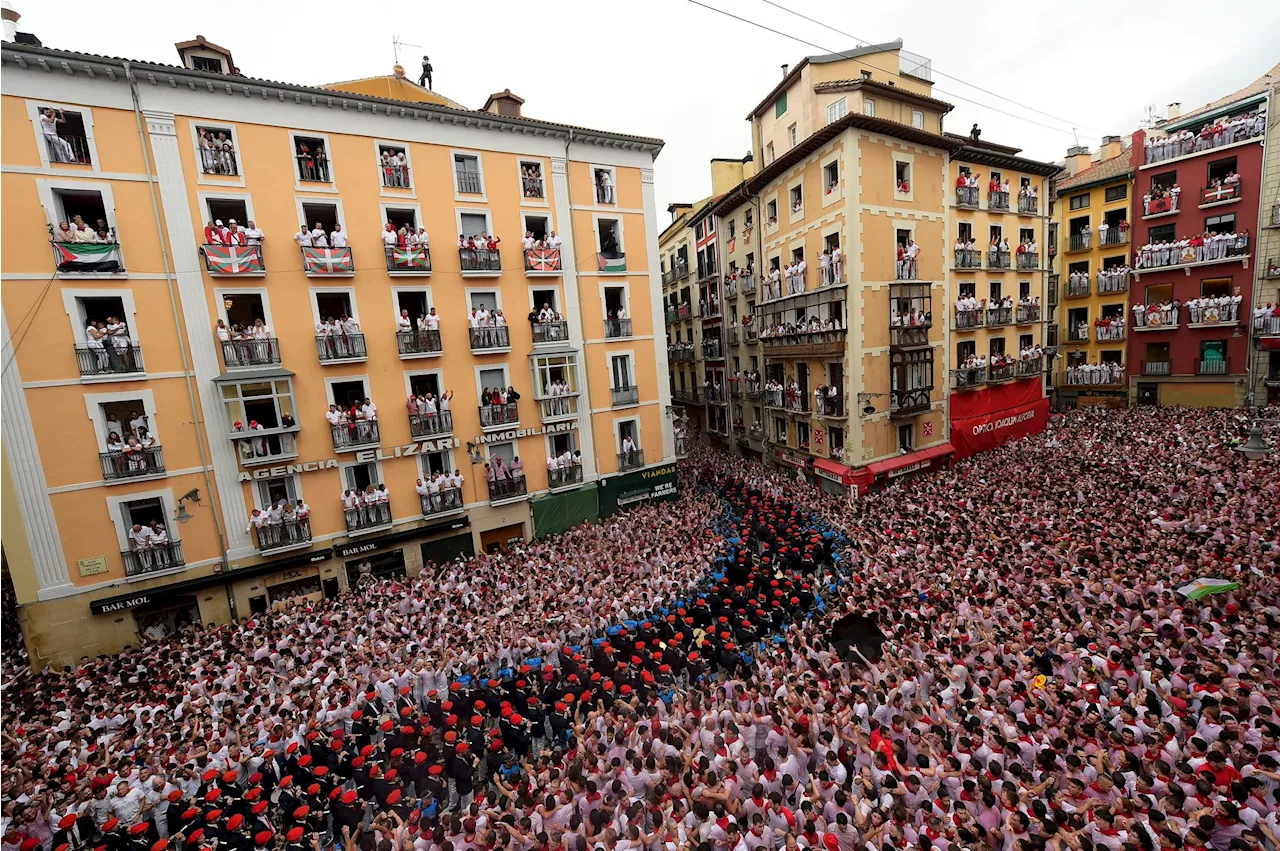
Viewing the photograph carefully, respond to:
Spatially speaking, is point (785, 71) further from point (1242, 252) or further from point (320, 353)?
point (320, 353)

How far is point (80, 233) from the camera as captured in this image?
1452 centimetres

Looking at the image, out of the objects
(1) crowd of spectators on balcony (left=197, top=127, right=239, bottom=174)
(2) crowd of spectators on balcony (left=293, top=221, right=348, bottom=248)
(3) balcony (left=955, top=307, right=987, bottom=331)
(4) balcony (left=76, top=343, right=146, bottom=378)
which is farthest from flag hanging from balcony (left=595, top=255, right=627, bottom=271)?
(3) balcony (left=955, top=307, right=987, bottom=331)

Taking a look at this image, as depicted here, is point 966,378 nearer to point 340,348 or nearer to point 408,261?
point 408,261

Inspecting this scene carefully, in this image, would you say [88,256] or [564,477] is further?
[564,477]

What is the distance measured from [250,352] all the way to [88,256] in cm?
439

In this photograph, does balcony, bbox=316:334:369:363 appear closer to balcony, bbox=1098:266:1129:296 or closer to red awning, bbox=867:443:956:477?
red awning, bbox=867:443:956:477

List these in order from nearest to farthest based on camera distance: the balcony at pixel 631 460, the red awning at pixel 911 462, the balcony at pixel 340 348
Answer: the balcony at pixel 340 348
the balcony at pixel 631 460
the red awning at pixel 911 462

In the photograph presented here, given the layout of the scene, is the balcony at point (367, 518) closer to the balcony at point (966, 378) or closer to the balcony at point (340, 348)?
the balcony at point (340, 348)

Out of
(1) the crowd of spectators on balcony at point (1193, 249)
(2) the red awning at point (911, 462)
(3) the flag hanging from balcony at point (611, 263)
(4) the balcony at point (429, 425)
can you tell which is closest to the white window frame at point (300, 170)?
(4) the balcony at point (429, 425)

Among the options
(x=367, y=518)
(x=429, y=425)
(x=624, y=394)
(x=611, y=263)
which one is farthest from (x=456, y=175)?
(x=367, y=518)

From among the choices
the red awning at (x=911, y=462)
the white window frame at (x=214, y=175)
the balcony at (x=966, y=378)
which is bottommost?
the red awning at (x=911, y=462)

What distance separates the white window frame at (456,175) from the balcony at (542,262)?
2.49 metres

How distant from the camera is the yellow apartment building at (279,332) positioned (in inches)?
576

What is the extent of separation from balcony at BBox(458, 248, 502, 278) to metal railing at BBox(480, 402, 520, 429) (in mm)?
4896
